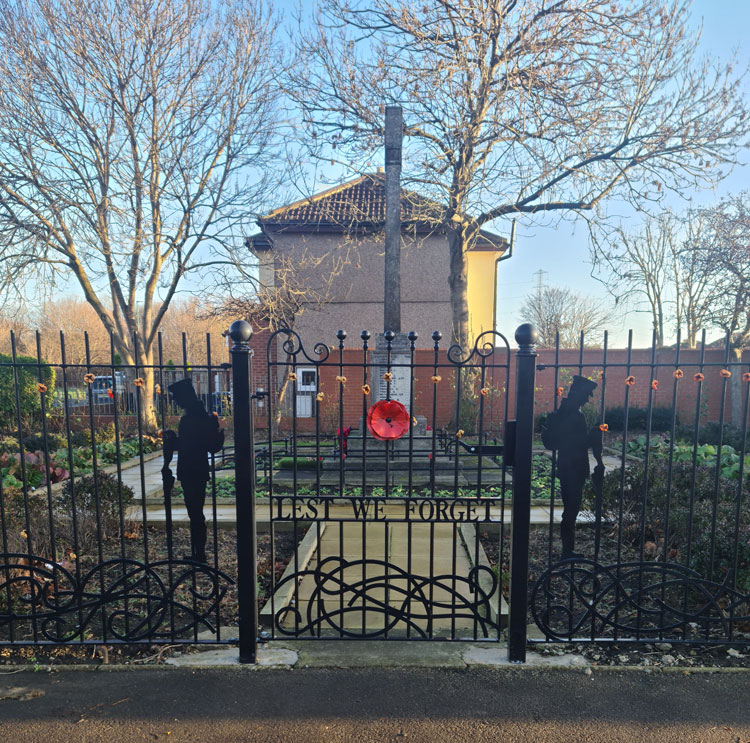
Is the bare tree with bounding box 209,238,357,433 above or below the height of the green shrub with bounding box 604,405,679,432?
above

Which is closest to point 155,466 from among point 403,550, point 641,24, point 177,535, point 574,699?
point 177,535

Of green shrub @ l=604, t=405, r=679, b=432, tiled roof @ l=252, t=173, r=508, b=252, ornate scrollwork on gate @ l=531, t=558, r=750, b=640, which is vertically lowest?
green shrub @ l=604, t=405, r=679, b=432

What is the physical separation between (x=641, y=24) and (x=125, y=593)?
12.0 m

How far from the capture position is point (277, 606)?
329 cm

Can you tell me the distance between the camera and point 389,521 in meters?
2.88

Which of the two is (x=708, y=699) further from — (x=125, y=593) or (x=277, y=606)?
(x=125, y=593)

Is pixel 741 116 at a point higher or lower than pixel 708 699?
higher

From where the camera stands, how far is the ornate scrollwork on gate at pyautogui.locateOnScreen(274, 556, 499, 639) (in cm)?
285

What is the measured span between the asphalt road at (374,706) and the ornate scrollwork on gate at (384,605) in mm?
280

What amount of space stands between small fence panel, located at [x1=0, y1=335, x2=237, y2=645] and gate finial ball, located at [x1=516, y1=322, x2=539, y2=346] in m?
1.73

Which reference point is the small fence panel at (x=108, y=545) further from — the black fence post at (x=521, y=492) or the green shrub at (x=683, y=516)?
the green shrub at (x=683, y=516)

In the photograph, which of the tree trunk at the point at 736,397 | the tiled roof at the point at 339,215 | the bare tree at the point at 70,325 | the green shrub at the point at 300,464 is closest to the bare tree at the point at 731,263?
the tree trunk at the point at 736,397

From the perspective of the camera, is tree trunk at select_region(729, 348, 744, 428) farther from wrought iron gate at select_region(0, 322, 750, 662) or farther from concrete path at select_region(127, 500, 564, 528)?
concrete path at select_region(127, 500, 564, 528)

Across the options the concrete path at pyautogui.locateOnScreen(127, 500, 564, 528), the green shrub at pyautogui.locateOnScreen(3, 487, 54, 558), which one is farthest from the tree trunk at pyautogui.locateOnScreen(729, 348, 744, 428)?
the green shrub at pyautogui.locateOnScreen(3, 487, 54, 558)
